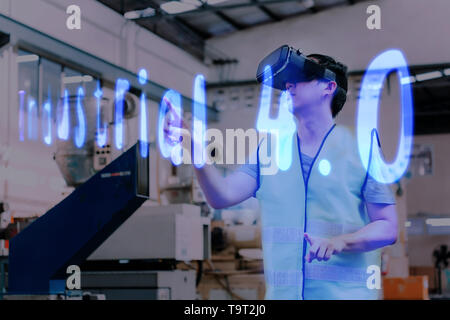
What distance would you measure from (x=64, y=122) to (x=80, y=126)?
10 centimetres

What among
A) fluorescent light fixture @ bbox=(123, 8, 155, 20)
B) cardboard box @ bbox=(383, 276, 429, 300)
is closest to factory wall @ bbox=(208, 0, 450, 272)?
fluorescent light fixture @ bbox=(123, 8, 155, 20)

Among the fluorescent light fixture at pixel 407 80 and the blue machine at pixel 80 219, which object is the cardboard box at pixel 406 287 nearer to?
the fluorescent light fixture at pixel 407 80

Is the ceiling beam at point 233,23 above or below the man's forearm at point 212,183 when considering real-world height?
above

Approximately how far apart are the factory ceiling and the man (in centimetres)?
57

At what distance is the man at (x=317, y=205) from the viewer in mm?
1765

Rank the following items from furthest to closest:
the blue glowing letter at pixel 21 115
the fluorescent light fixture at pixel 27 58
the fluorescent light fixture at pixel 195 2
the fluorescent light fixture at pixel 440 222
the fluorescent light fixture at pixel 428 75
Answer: the fluorescent light fixture at pixel 27 58 → the blue glowing letter at pixel 21 115 → the fluorescent light fixture at pixel 195 2 → the fluorescent light fixture at pixel 440 222 → the fluorescent light fixture at pixel 428 75

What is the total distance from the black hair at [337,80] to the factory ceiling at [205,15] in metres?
0.37

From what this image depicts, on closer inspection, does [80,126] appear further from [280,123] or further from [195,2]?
[280,123]

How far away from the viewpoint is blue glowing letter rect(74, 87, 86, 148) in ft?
9.11

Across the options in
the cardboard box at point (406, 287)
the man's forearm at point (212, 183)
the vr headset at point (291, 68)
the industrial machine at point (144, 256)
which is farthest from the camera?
the cardboard box at point (406, 287)

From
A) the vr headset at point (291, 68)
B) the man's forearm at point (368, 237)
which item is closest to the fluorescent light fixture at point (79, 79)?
the vr headset at point (291, 68)

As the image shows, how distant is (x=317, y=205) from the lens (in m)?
1.81
